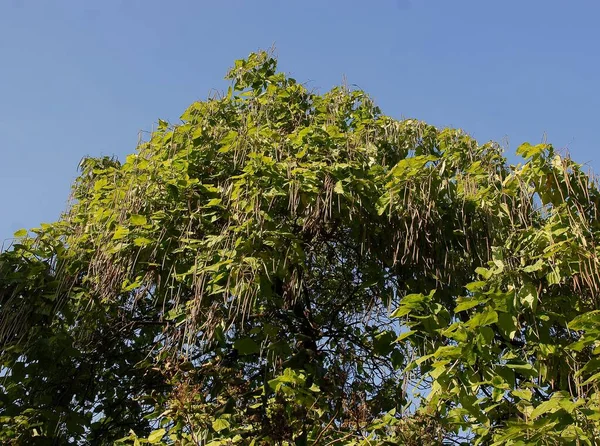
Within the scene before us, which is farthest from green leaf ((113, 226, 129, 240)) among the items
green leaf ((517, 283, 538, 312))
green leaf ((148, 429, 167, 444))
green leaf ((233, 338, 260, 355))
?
green leaf ((517, 283, 538, 312))

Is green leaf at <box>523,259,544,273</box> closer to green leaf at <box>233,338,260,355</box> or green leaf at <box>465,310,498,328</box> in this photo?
green leaf at <box>465,310,498,328</box>

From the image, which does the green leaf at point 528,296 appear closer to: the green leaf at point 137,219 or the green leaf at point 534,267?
the green leaf at point 534,267

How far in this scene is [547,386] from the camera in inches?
122

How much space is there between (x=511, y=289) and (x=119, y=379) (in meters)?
2.49

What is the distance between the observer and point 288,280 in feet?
11.3

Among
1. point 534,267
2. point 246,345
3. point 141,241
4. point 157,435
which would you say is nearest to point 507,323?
point 534,267

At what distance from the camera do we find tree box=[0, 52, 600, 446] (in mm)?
2871

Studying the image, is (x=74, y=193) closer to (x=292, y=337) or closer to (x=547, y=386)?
(x=292, y=337)

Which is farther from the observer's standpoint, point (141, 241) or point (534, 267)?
point (141, 241)

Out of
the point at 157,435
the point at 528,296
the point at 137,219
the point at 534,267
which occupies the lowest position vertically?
the point at 157,435

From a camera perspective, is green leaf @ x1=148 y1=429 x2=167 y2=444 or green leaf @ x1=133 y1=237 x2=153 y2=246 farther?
green leaf @ x1=133 y1=237 x2=153 y2=246

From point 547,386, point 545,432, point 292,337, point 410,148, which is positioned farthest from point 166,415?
point 410,148

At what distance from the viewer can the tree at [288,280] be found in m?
2.87

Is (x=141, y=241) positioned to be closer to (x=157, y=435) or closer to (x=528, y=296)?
(x=157, y=435)
